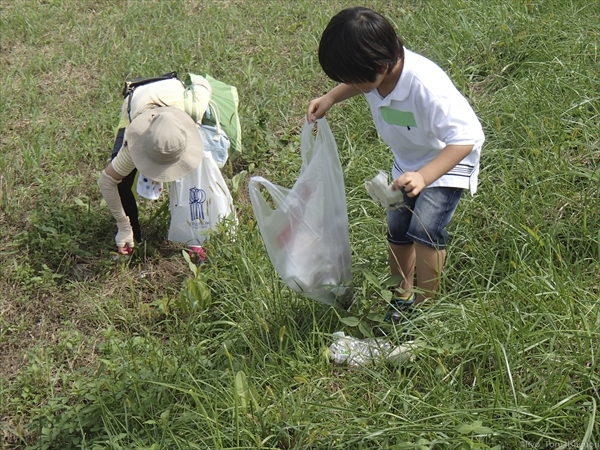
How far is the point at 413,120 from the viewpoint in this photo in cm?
209

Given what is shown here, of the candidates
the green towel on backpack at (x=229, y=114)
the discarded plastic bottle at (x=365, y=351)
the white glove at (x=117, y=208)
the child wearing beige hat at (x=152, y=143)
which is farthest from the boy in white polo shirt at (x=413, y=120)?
the white glove at (x=117, y=208)

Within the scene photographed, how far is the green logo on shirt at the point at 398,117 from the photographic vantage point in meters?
2.09

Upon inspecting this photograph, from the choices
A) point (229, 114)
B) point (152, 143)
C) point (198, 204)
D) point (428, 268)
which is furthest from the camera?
point (229, 114)

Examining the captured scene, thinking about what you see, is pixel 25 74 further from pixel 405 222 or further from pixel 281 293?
pixel 405 222

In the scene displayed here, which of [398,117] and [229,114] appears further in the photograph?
[229,114]

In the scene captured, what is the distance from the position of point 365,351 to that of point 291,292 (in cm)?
42

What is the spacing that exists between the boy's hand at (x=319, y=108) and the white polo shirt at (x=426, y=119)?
0.68 ft

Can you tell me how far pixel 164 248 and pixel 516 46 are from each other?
2243mm

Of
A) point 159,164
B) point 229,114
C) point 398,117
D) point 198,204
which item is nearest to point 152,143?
point 159,164

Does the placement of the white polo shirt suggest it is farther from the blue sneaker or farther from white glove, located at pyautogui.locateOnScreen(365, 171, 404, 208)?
the blue sneaker

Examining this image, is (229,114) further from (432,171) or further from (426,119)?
(432,171)

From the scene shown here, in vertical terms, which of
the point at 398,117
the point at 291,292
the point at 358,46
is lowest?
the point at 291,292

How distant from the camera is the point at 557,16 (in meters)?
3.92

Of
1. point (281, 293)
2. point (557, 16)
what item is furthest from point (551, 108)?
point (281, 293)
